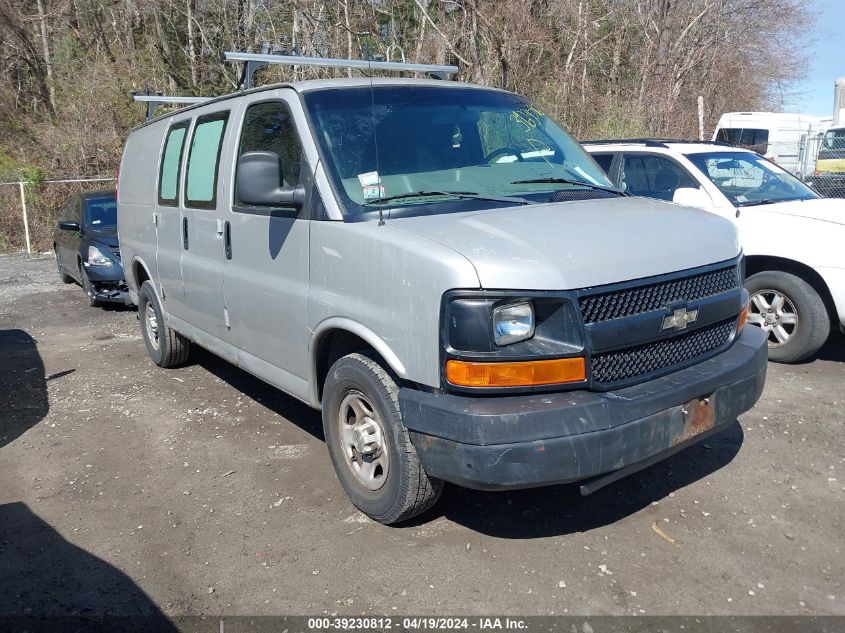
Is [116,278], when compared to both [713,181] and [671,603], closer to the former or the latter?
[713,181]

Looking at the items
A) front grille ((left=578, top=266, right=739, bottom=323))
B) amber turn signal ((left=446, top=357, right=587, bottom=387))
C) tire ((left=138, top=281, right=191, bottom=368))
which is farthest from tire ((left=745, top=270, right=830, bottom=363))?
tire ((left=138, top=281, right=191, bottom=368))

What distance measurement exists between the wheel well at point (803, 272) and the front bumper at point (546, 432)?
3564 millimetres

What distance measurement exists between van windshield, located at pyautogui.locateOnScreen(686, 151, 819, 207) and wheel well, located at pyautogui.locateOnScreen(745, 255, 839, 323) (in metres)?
0.58

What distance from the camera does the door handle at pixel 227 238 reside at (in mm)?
4719

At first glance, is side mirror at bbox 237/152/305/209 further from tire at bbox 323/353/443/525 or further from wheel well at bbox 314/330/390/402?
tire at bbox 323/353/443/525

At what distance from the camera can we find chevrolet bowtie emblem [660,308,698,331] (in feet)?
11.0

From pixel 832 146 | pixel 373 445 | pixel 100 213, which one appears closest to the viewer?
pixel 373 445

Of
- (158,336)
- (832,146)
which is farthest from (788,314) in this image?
(832,146)

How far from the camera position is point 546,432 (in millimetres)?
2967

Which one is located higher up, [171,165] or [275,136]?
[275,136]

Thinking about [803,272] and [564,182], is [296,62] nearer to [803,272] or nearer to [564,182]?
[564,182]

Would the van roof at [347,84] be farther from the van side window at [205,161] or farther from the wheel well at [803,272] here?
the wheel well at [803,272]

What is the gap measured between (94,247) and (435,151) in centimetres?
748

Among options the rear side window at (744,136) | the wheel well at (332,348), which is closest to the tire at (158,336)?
the wheel well at (332,348)
